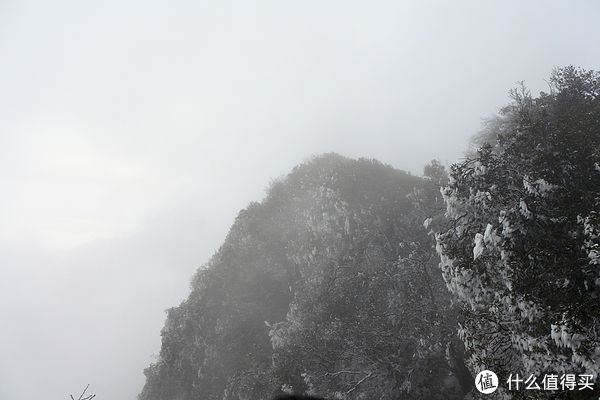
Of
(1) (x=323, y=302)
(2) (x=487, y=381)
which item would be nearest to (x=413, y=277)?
(1) (x=323, y=302)

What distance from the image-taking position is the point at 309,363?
2348cm

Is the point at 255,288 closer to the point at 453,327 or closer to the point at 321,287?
the point at 321,287

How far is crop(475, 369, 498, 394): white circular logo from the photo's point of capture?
11789 mm

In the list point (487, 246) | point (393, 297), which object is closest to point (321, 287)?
point (393, 297)

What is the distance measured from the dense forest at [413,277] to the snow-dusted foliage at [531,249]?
0.16ft

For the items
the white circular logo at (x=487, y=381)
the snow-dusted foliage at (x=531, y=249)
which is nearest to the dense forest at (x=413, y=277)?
the snow-dusted foliage at (x=531, y=249)

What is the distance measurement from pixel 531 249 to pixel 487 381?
15.7ft

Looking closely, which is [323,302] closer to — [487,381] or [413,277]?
[413,277]

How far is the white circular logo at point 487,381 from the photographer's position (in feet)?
38.7

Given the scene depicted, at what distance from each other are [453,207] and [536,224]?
10.2ft

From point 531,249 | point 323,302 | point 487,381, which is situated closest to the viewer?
point 487,381

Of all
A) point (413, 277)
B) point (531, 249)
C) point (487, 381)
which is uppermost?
point (413, 277)

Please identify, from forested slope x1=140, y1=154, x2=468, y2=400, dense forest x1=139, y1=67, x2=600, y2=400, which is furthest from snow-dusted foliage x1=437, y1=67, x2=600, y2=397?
forested slope x1=140, y1=154, x2=468, y2=400

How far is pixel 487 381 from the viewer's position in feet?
39.4
